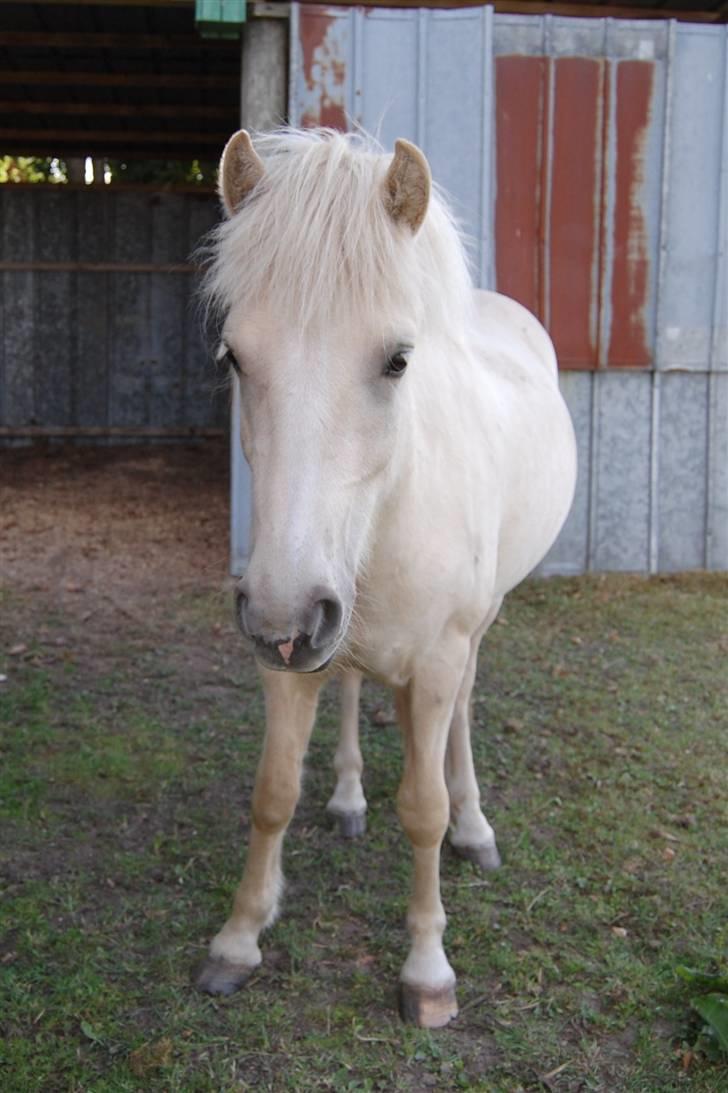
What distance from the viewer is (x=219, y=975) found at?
2.55 meters

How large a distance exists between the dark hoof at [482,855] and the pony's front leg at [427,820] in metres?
0.56

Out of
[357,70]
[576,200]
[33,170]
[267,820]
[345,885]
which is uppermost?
[33,170]

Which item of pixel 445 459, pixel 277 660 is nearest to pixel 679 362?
pixel 445 459

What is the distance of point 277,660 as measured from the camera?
70.0 inches

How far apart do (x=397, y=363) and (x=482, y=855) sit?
1852 millimetres

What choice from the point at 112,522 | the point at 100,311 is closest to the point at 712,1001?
the point at 112,522

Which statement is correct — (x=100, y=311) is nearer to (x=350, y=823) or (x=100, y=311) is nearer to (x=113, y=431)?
(x=113, y=431)

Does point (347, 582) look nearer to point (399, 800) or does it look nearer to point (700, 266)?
point (399, 800)

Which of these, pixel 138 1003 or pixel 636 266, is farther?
pixel 636 266

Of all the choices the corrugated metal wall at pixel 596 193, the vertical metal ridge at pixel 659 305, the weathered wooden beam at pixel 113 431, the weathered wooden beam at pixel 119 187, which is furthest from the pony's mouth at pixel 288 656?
the weathered wooden beam at pixel 119 187

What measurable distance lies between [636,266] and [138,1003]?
16.8 feet

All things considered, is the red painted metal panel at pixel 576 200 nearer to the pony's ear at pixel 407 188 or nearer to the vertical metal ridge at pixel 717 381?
the vertical metal ridge at pixel 717 381

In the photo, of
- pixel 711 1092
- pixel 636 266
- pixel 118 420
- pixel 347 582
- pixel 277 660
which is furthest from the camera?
pixel 118 420

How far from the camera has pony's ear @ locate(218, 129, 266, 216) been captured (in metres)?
2.04
